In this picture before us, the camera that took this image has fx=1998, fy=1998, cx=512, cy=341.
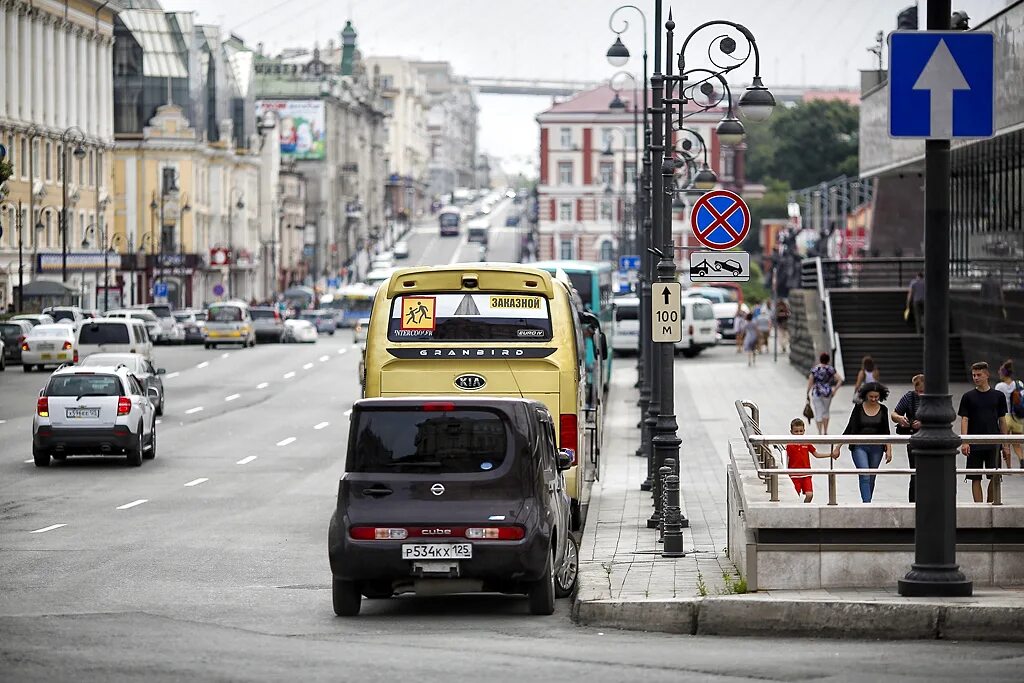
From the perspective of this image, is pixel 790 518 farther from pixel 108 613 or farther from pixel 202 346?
pixel 202 346

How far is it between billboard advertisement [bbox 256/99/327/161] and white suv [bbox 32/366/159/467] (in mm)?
144609

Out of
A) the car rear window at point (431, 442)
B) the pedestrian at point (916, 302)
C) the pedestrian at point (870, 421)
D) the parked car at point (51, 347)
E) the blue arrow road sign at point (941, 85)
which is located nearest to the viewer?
the blue arrow road sign at point (941, 85)

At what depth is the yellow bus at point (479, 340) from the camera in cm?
2077

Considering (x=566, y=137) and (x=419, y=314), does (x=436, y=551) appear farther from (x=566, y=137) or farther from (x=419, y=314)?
(x=566, y=137)

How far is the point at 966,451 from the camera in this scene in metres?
17.2

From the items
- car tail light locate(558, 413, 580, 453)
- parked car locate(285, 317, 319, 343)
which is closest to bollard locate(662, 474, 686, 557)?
car tail light locate(558, 413, 580, 453)

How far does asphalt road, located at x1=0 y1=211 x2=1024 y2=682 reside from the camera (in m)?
11.9

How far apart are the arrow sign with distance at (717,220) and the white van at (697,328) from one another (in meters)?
45.9

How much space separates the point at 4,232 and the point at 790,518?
75.4 m

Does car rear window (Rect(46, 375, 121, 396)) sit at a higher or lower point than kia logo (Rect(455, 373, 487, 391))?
lower

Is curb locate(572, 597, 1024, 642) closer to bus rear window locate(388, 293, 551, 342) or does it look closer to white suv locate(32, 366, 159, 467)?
bus rear window locate(388, 293, 551, 342)

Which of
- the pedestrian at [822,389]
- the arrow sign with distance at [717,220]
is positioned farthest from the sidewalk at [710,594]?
the arrow sign with distance at [717,220]

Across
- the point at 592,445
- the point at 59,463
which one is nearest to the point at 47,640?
the point at 592,445

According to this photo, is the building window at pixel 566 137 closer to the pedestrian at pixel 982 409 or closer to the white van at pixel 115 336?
the white van at pixel 115 336
